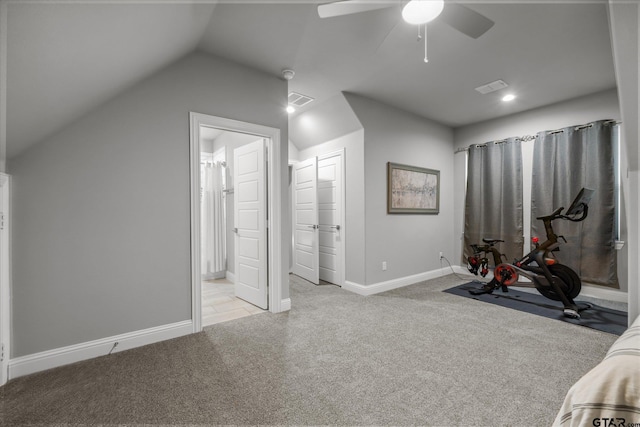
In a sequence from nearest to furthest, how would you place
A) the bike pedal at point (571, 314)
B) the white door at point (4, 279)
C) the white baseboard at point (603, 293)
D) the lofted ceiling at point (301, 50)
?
the lofted ceiling at point (301, 50) < the white door at point (4, 279) < the bike pedal at point (571, 314) < the white baseboard at point (603, 293)

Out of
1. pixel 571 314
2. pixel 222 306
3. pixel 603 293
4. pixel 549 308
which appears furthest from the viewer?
pixel 603 293

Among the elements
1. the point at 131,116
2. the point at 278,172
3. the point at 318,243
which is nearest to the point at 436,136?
the point at 318,243

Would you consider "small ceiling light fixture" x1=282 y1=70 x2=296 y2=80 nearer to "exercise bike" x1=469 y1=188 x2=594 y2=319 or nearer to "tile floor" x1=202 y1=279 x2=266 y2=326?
"tile floor" x1=202 y1=279 x2=266 y2=326

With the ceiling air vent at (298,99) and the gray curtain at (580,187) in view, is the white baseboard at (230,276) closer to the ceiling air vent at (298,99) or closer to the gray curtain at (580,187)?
the ceiling air vent at (298,99)

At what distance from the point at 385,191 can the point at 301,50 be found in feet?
7.34

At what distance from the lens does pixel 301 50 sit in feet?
8.41

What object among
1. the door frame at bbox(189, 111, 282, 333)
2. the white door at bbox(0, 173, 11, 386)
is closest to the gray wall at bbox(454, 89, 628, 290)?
the door frame at bbox(189, 111, 282, 333)

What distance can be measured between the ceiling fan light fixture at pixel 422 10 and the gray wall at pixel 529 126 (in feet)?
11.3

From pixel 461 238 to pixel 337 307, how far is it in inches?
118

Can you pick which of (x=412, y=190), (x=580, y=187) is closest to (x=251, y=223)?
(x=412, y=190)

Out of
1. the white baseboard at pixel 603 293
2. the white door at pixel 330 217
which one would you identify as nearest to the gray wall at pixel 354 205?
the white door at pixel 330 217

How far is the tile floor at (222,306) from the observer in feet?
9.75

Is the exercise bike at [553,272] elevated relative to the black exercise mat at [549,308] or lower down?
elevated

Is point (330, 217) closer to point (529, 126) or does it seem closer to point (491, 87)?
point (491, 87)
